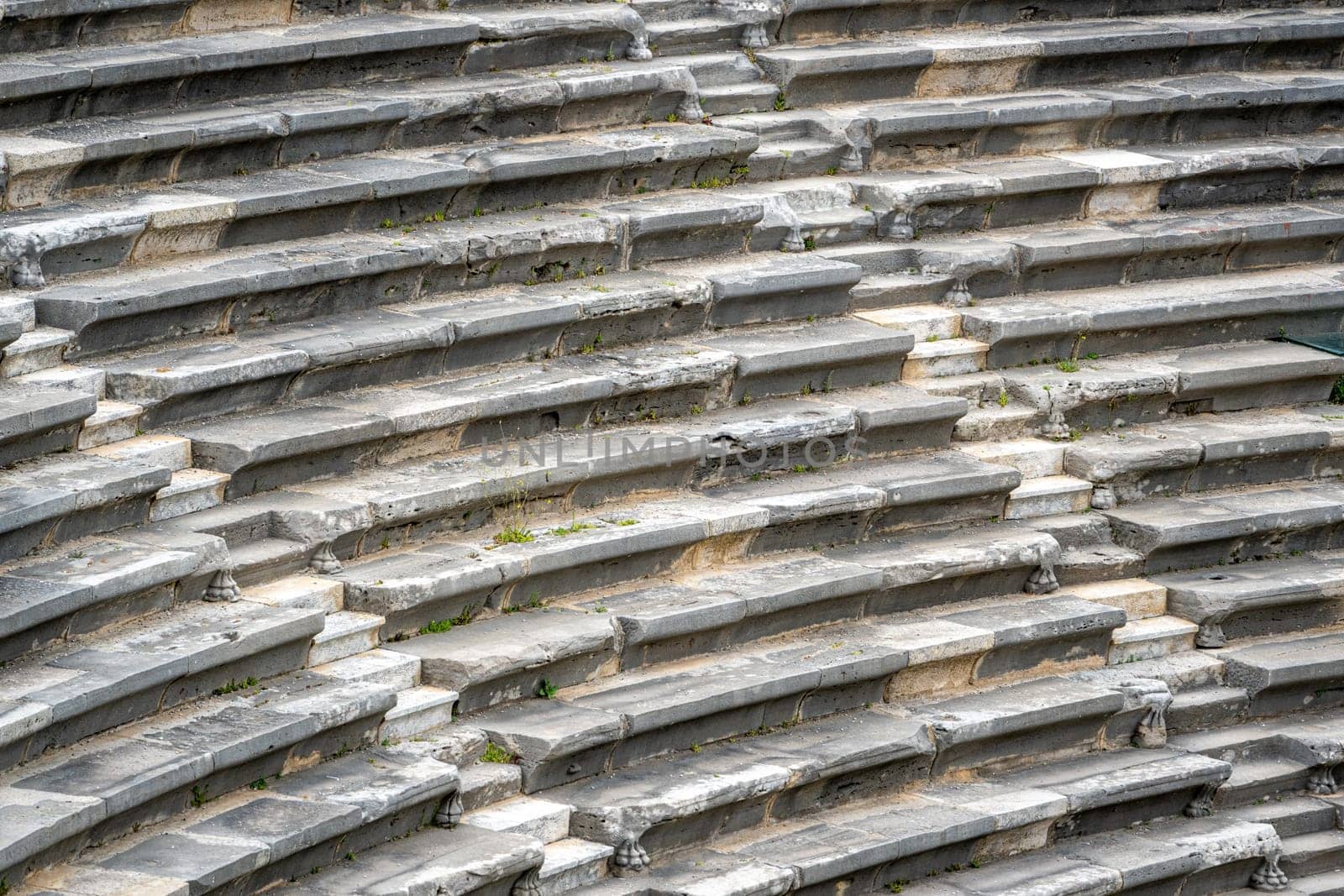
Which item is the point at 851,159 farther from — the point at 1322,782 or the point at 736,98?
the point at 1322,782

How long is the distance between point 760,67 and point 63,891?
19.5ft

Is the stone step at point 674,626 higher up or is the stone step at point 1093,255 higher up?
the stone step at point 1093,255

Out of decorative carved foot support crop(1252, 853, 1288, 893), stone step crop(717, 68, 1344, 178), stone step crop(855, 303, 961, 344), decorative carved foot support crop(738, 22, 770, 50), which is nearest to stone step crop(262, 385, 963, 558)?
stone step crop(855, 303, 961, 344)

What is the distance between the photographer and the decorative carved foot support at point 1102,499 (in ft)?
29.7

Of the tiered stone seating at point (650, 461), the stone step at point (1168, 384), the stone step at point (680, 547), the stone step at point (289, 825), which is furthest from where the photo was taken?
the stone step at point (1168, 384)

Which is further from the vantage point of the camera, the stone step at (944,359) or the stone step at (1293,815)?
the stone step at (944,359)

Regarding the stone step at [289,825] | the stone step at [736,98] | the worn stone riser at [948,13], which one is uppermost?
the worn stone riser at [948,13]

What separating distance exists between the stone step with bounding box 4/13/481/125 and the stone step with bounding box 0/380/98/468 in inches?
59.2

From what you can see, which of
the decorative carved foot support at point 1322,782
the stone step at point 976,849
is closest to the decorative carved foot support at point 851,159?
the stone step at point 976,849

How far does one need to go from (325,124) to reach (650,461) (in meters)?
1.98

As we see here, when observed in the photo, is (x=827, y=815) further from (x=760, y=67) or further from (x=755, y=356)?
(x=760, y=67)

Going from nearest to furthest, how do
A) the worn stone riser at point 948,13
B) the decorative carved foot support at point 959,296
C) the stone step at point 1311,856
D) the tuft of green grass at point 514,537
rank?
the tuft of green grass at point 514,537 → the stone step at point 1311,856 → the decorative carved foot support at point 959,296 → the worn stone riser at point 948,13

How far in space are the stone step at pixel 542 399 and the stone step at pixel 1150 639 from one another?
150 centimetres

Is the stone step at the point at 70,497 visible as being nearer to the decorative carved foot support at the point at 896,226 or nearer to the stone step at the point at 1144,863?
the stone step at the point at 1144,863
